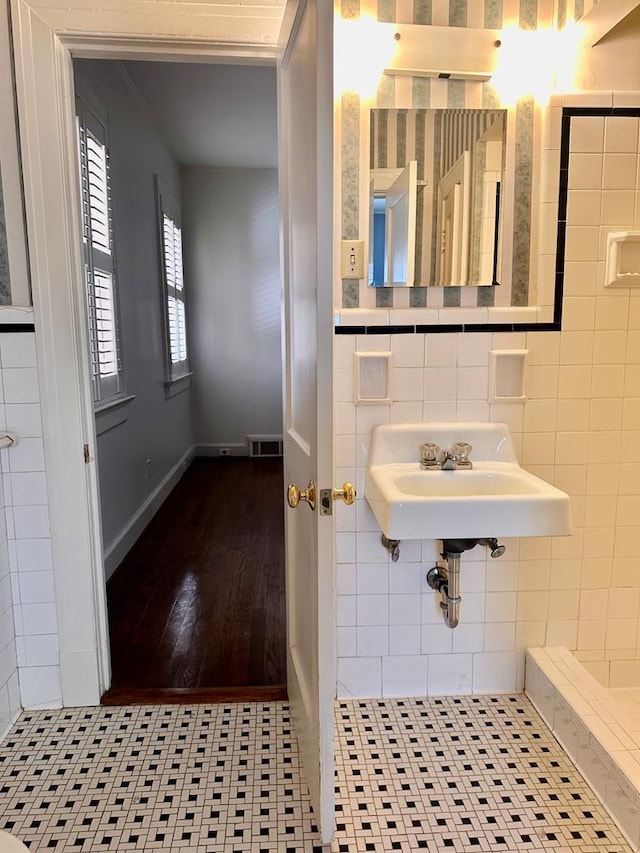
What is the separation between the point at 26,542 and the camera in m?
1.94

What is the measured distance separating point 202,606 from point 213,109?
3.40 metres

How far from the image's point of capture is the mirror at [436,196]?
1797 mm

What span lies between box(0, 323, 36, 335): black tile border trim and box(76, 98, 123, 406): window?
86cm

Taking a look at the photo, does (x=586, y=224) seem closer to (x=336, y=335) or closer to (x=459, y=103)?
(x=459, y=103)

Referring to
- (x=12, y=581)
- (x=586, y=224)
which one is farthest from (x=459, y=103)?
(x=12, y=581)

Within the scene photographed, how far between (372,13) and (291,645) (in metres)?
1.97

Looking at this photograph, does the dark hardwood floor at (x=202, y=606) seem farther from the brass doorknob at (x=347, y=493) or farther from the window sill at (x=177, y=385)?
the brass doorknob at (x=347, y=493)

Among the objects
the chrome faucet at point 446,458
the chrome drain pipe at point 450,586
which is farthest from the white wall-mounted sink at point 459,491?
the chrome drain pipe at point 450,586

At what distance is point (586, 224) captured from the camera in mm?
1857

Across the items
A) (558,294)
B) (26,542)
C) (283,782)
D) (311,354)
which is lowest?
(283,782)

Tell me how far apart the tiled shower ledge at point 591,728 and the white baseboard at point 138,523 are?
1.97 metres

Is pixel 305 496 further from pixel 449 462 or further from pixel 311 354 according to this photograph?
pixel 449 462

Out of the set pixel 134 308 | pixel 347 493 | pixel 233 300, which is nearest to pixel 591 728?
pixel 347 493

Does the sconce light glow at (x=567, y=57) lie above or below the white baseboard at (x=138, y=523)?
above
